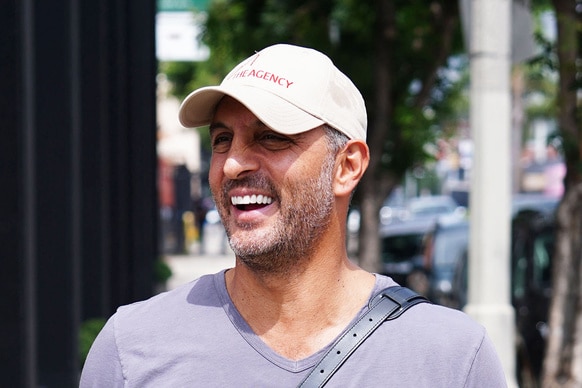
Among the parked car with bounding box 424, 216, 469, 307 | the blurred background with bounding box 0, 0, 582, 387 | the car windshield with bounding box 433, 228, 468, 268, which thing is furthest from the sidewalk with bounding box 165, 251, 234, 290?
the car windshield with bounding box 433, 228, 468, 268

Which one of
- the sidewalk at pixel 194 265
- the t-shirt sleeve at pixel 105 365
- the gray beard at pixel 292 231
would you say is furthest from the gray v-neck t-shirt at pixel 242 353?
the sidewalk at pixel 194 265

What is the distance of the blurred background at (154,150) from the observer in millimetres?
6855

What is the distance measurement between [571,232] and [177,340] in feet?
20.1

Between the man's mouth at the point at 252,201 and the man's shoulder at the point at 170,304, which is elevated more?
the man's mouth at the point at 252,201

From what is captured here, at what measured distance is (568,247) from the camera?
8.05 metres

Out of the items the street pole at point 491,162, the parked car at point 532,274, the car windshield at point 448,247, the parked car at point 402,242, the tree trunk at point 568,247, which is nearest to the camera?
the street pole at point 491,162

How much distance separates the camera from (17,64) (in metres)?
6.84

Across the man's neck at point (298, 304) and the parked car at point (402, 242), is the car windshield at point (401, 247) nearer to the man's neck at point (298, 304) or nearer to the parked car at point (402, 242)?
the parked car at point (402, 242)

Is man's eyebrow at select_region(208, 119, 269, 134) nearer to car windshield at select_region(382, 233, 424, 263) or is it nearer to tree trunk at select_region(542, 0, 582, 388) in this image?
tree trunk at select_region(542, 0, 582, 388)

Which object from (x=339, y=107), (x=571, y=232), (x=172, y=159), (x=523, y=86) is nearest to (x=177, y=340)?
(x=339, y=107)

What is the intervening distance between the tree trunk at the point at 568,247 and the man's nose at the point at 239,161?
19.5 ft

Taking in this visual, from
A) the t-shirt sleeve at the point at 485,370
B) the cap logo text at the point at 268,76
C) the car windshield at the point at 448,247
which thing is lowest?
the car windshield at the point at 448,247

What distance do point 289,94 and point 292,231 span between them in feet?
0.92

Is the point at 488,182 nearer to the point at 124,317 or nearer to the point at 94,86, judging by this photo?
the point at 124,317
